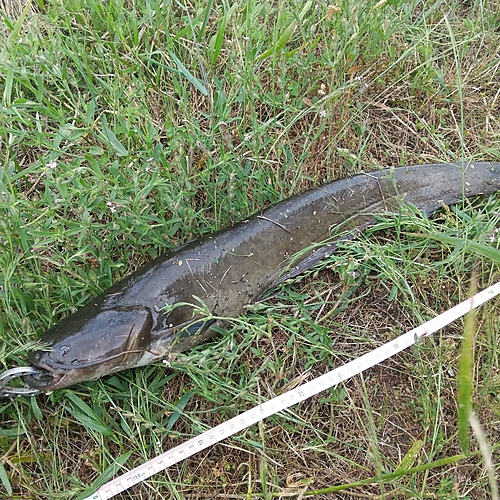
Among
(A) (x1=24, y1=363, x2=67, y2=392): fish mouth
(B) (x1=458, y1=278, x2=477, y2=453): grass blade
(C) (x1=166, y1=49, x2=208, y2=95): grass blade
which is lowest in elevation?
(A) (x1=24, y1=363, x2=67, y2=392): fish mouth

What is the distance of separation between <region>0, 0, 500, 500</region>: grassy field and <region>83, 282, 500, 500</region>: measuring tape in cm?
7

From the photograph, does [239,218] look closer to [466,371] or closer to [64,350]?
[64,350]

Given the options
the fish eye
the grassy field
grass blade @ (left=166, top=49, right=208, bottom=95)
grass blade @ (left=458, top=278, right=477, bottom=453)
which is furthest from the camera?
grass blade @ (left=166, top=49, right=208, bottom=95)

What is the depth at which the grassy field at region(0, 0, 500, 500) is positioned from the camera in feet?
8.09

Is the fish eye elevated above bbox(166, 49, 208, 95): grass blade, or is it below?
below

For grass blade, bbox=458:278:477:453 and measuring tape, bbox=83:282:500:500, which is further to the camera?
measuring tape, bbox=83:282:500:500

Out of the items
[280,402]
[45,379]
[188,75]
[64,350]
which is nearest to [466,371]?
[280,402]

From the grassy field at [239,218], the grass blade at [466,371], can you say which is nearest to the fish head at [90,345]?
the grassy field at [239,218]

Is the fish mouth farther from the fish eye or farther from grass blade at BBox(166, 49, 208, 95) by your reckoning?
grass blade at BBox(166, 49, 208, 95)

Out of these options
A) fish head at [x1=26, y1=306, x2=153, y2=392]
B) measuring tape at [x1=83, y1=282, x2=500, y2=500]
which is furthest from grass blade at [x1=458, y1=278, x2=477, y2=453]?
fish head at [x1=26, y1=306, x2=153, y2=392]

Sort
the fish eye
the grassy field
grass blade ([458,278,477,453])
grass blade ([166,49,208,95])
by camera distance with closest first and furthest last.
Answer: grass blade ([458,278,477,453]) → the fish eye → the grassy field → grass blade ([166,49,208,95])

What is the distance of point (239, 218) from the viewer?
→ 2.96m

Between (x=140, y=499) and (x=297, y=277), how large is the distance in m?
1.45

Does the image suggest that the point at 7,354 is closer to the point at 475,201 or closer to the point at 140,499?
the point at 140,499
